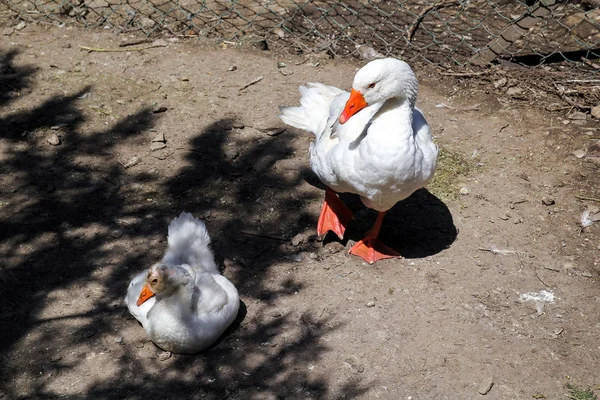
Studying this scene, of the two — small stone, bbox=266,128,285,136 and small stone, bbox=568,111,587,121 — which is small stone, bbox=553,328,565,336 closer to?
small stone, bbox=568,111,587,121

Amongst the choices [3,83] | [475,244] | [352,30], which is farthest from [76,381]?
[352,30]

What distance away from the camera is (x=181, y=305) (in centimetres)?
391

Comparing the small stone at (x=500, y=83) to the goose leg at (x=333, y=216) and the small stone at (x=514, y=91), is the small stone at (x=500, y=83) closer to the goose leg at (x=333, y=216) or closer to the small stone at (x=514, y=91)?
the small stone at (x=514, y=91)

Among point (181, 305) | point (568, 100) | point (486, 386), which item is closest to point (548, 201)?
point (568, 100)

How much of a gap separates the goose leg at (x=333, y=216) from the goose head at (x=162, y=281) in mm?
1139

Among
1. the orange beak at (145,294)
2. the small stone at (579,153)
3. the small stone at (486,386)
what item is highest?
the orange beak at (145,294)

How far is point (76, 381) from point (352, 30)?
14.0 feet

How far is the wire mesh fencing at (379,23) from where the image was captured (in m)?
6.57

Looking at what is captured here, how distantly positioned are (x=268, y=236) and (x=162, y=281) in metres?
1.12

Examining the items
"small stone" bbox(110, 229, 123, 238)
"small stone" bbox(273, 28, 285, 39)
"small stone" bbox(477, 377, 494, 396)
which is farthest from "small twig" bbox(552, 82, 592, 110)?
"small stone" bbox(110, 229, 123, 238)

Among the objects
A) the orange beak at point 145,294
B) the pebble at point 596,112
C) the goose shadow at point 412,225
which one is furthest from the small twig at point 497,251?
the orange beak at point 145,294

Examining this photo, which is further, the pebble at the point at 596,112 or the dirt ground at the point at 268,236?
the pebble at the point at 596,112

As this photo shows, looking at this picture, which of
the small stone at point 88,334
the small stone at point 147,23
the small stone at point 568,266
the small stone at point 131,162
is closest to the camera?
the small stone at point 88,334

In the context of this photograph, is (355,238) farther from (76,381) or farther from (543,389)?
(76,381)
